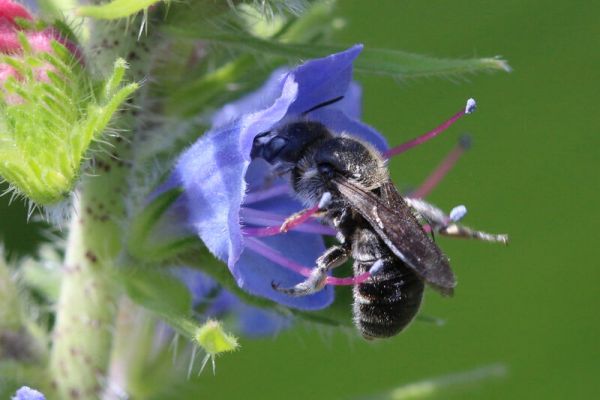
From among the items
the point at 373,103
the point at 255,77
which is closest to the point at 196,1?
the point at 255,77

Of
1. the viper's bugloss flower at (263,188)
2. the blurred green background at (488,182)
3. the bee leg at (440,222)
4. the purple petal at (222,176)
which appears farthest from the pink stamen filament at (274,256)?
the blurred green background at (488,182)

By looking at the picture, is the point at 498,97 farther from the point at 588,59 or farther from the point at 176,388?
the point at 176,388

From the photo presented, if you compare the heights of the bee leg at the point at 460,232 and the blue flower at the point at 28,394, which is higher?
the blue flower at the point at 28,394

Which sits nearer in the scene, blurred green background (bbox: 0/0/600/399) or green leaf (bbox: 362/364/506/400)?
green leaf (bbox: 362/364/506/400)

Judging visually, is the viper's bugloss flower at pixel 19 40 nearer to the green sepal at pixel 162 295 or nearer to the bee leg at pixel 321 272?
the green sepal at pixel 162 295

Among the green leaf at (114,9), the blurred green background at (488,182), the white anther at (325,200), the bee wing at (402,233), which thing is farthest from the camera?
the blurred green background at (488,182)

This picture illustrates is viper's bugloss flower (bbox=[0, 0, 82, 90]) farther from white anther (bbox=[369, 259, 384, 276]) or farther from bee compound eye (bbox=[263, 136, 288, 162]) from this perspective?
white anther (bbox=[369, 259, 384, 276])

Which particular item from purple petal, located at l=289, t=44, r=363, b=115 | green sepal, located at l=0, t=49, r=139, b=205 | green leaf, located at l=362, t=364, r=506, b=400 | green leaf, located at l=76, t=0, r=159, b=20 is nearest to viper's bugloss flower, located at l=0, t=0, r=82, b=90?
green sepal, located at l=0, t=49, r=139, b=205
